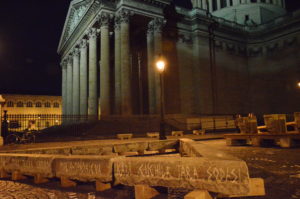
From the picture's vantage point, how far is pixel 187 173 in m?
3.89

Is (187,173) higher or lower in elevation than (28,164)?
higher

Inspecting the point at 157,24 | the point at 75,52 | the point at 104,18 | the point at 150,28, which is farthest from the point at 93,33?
the point at 75,52

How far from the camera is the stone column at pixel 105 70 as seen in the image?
2730cm

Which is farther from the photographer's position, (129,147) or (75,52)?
(75,52)

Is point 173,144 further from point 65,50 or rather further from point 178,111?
point 65,50

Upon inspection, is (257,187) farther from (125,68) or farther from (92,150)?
(125,68)

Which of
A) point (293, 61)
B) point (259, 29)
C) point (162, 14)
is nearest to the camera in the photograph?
point (162, 14)

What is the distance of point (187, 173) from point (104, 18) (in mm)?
26768

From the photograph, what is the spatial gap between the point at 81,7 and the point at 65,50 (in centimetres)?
1221

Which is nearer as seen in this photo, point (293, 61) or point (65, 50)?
point (293, 61)

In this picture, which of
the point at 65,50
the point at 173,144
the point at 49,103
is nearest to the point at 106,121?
the point at 173,144

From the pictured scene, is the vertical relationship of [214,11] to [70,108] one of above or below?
above

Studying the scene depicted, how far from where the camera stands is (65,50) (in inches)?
1825

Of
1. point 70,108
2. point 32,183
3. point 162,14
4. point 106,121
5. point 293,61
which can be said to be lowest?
point 32,183
